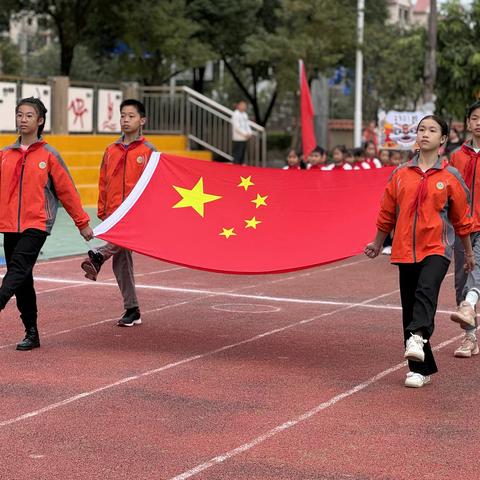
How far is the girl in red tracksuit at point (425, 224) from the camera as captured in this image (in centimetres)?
848

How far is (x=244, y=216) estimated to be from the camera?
1035 centimetres

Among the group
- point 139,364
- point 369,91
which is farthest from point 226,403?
point 369,91

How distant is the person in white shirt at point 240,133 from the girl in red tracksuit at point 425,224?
20.2 meters

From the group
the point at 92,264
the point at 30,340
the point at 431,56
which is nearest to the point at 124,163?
the point at 92,264

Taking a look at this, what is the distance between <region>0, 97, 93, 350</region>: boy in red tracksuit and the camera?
947 cm

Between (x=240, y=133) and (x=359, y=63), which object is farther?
(x=359, y=63)

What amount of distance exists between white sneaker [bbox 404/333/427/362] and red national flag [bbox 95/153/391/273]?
1672 mm

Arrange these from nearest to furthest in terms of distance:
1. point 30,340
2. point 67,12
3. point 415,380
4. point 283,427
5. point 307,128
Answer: point 283,427 → point 415,380 → point 30,340 → point 307,128 → point 67,12

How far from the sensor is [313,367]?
927cm

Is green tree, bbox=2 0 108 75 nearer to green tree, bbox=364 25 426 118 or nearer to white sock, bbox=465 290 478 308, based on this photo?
green tree, bbox=364 25 426 118

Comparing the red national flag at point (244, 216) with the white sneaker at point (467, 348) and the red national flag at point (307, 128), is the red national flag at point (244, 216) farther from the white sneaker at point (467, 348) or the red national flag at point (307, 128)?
the red national flag at point (307, 128)

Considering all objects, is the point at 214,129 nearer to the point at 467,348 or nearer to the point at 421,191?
the point at 467,348

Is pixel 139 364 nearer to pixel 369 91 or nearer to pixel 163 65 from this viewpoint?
pixel 163 65

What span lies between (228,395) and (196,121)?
22.4 meters
